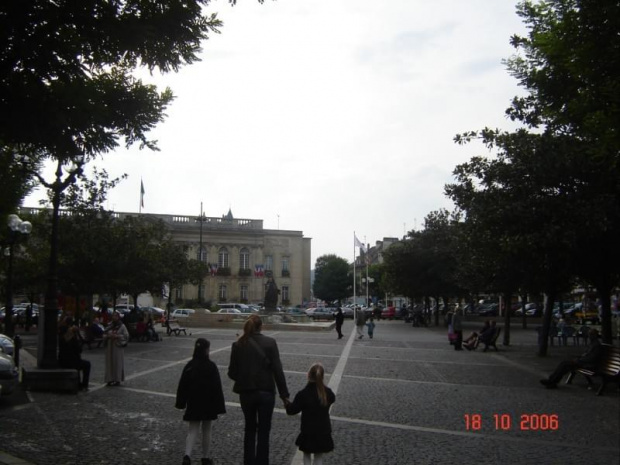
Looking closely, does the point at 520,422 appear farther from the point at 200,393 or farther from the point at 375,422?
the point at 200,393

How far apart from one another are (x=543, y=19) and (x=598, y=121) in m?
4.96

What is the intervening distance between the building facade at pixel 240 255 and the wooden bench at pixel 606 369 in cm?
7797

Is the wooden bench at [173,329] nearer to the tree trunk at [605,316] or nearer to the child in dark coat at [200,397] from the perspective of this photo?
the tree trunk at [605,316]

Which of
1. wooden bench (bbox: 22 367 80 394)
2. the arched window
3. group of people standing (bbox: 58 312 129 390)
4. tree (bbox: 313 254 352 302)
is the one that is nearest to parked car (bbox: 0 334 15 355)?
group of people standing (bbox: 58 312 129 390)

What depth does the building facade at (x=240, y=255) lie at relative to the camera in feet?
301

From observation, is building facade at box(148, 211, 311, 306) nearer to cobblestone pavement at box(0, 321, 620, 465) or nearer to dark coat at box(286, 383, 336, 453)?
cobblestone pavement at box(0, 321, 620, 465)

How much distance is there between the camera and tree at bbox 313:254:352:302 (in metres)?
123

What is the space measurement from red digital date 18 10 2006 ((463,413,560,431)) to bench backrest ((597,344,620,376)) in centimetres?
363

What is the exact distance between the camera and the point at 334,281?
12331cm

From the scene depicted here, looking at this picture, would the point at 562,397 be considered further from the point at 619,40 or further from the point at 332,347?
the point at 332,347

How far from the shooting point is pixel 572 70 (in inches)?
378

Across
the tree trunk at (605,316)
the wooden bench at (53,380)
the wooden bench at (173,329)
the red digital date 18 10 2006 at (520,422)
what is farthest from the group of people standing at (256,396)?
the wooden bench at (173,329)

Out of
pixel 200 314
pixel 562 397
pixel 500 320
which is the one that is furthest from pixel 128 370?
pixel 500 320

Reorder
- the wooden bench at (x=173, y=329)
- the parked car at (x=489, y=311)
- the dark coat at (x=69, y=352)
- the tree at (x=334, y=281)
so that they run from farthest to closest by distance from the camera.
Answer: the tree at (x=334, y=281) < the parked car at (x=489, y=311) < the wooden bench at (x=173, y=329) < the dark coat at (x=69, y=352)
